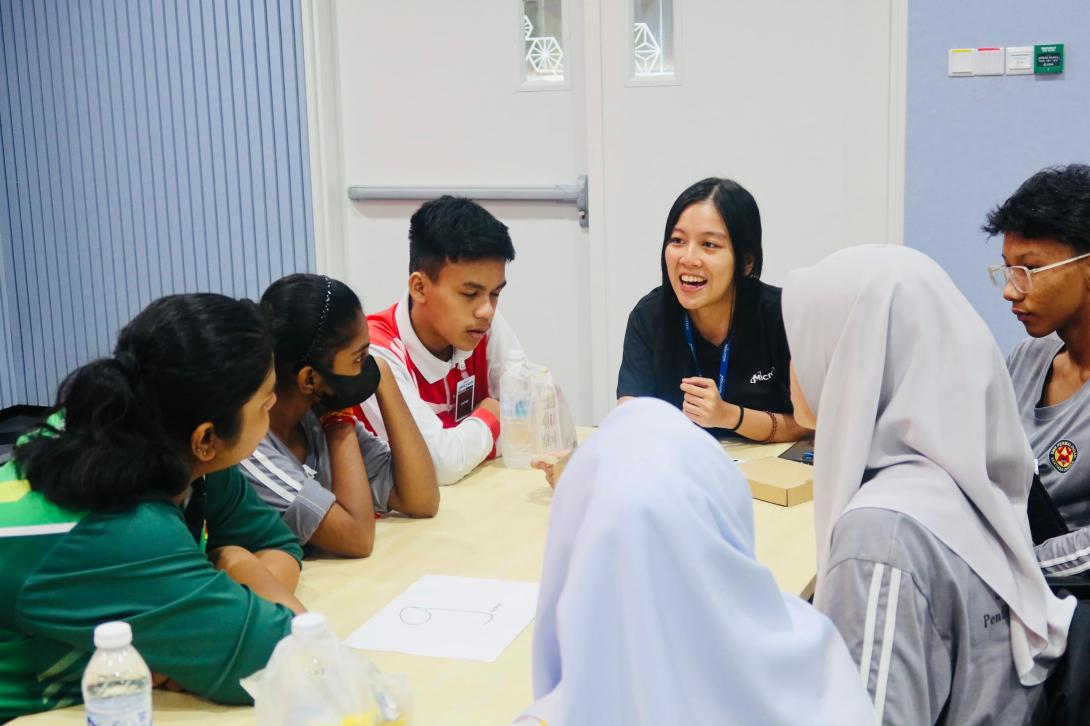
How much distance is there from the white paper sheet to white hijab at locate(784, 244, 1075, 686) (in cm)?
48

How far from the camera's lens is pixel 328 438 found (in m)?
2.14

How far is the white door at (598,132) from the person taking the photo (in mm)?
3799

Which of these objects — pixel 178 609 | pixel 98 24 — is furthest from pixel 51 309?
pixel 178 609

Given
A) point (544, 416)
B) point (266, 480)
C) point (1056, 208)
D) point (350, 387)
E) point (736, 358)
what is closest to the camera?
point (266, 480)

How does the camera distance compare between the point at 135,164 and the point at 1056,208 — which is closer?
the point at 1056,208

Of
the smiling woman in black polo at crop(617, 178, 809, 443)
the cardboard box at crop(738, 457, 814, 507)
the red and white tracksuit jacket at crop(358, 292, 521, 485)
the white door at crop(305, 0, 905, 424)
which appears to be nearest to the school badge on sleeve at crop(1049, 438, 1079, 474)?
the cardboard box at crop(738, 457, 814, 507)

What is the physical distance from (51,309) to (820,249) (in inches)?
128

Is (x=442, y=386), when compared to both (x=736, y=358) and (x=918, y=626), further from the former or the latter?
(x=918, y=626)

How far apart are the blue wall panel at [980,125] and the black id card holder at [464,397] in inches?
70.5

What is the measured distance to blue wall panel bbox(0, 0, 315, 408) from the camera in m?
4.46

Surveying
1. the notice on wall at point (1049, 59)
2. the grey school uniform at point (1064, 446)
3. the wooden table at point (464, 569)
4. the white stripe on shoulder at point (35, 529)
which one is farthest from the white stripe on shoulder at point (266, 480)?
the notice on wall at point (1049, 59)

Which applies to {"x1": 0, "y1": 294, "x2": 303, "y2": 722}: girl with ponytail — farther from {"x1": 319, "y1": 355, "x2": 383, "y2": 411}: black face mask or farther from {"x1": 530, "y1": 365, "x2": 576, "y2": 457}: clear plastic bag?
{"x1": 530, "y1": 365, "x2": 576, "y2": 457}: clear plastic bag

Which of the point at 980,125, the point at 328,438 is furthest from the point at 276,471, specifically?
the point at 980,125

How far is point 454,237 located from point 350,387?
1.80 ft
